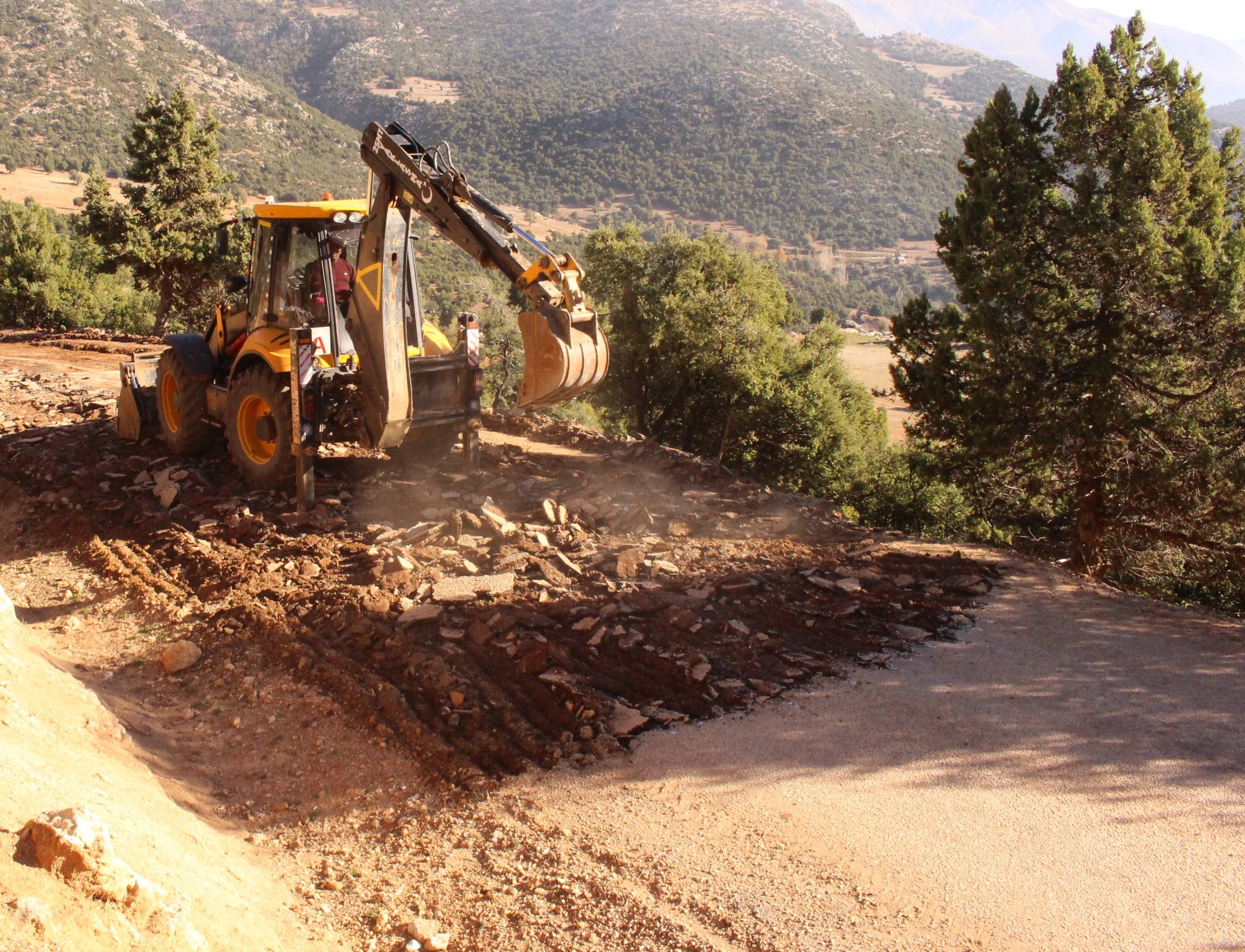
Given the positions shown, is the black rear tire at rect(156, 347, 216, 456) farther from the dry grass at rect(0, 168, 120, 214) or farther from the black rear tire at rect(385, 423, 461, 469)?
the dry grass at rect(0, 168, 120, 214)

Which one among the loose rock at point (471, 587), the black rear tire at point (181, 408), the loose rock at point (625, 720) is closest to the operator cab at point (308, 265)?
the black rear tire at point (181, 408)

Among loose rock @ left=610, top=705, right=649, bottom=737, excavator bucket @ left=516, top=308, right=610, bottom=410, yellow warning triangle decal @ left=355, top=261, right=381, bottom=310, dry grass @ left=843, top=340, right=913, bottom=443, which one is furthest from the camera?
dry grass @ left=843, top=340, right=913, bottom=443

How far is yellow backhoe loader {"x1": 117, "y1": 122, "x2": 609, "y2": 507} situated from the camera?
792 cm

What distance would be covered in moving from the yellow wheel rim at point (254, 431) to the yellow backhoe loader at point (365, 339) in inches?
0.6

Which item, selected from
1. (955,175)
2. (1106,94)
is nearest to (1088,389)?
(1106,94)

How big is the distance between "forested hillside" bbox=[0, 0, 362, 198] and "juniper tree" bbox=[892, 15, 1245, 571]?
1846 inches

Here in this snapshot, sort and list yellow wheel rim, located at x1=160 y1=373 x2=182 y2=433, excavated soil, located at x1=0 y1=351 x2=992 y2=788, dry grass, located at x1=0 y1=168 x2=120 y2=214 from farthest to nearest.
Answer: dry grass, located at x1=0 y1=168 x2=120 y2=214 → yellow wheel rim, located at x1=160 y1=373 x2=182 y2=433 → excavated soil, located at x1=0 y1=351 x2=992 y2=788

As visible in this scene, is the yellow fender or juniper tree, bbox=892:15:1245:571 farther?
juniper tree, bbox=892:15:1245:571

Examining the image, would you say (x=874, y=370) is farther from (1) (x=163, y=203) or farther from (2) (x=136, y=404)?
(2) (x=136, y=404)

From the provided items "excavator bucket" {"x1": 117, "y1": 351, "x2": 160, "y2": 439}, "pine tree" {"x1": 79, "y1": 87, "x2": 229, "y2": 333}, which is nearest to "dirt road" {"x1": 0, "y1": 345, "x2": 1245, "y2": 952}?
"excavator bucket" {"x1": 117, "y1": 351, "x2": 160, "y2": 439}

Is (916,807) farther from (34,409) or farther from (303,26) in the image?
(303,26)

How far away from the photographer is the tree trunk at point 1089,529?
441 inches

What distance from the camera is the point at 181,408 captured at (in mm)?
10055

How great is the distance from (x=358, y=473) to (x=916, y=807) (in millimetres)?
6817
